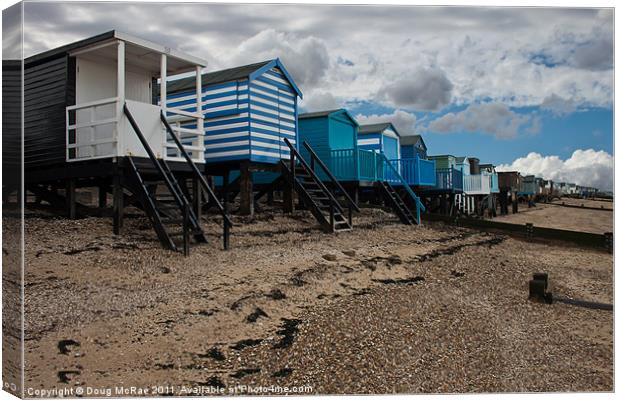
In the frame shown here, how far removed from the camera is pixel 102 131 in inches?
420

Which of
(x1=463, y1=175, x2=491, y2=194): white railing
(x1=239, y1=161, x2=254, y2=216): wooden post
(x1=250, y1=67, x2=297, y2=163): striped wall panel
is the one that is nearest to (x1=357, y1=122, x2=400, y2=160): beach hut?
(x1=463, y1=175, x2=491, y2=194): white railing

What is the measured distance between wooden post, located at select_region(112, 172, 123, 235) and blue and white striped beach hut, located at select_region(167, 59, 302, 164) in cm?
380

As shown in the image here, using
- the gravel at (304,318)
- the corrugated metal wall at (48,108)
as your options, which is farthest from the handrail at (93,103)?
the gravel at (304,318)

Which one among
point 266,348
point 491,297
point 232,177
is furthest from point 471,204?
point 266,348

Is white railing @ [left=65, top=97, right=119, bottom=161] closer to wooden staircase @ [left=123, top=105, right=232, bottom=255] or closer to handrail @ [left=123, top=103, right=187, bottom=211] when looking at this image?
handrail @ [left=123, top=103, right=187, bottom=211]

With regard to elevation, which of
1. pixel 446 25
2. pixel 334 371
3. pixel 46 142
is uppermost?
pixel 446 25

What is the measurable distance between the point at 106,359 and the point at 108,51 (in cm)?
648

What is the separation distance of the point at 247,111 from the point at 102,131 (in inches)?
131

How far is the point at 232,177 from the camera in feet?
51.4

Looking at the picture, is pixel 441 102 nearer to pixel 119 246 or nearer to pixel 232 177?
pixel 119 246

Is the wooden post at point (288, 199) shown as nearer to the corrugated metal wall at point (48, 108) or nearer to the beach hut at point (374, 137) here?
the corrugated metal wall at point (48, 108)

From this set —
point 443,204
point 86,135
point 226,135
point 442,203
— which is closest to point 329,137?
point 226,135

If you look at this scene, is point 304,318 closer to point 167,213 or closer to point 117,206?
point 117,206

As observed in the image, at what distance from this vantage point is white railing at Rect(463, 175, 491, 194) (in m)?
24.3
